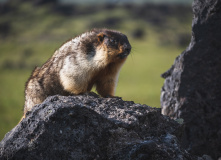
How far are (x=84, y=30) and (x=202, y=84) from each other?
41.4 metres

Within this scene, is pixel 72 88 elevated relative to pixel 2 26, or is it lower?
lower

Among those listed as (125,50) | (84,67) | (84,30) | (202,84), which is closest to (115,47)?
(125,50)

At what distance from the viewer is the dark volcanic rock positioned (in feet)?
13.4

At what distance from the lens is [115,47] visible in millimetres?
6098

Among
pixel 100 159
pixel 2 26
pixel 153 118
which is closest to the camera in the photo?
pixel 100 159

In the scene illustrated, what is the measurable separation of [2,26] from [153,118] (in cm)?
7275

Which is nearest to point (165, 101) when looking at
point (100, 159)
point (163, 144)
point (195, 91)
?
point (195, 91)

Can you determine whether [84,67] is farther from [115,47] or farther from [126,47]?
[126,47]

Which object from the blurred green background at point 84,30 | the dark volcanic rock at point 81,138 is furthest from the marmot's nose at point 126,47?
the blurred green background at point 84,30

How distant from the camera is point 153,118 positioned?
492 centimetres

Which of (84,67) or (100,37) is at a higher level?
(100,37)

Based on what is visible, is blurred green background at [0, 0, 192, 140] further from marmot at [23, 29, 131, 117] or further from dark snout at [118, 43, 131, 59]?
dark snout at [118, 43, 131, 59]

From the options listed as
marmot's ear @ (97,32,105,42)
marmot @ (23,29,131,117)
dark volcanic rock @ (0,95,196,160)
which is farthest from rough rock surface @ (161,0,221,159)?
dark volcanic rock @ (0,95,196,160)

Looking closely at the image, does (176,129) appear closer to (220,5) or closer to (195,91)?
(195,91)
